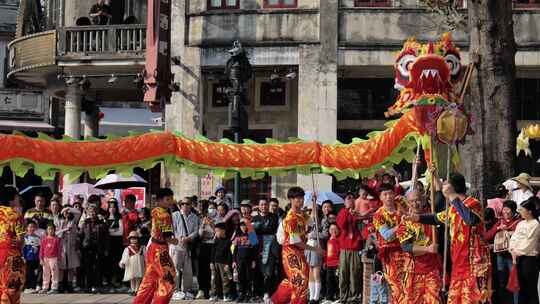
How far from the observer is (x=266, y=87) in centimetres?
2755

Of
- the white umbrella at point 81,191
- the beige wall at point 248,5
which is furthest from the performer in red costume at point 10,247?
the beige wall at point 248,5

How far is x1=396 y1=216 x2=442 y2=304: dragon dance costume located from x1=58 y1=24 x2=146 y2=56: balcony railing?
1566cm

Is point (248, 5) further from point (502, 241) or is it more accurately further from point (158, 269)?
point (158, 269)

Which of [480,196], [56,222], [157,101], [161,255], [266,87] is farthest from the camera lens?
[266,87]

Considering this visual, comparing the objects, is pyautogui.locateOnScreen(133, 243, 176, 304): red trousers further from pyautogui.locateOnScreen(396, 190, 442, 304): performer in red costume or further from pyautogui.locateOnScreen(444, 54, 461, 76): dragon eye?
pyautogui.locateOnScreen(444, 54, 461, 76): dragon eye

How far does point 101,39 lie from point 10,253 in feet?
48.2

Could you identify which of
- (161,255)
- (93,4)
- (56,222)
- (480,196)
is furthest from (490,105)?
(93,4)

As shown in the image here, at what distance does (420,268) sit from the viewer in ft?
36.3

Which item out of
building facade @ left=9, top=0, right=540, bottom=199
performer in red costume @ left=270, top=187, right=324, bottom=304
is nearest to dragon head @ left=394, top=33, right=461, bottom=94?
performer in red costume @ left=270, top=187, right=324, bottom=304

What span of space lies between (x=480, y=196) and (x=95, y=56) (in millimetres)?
13208

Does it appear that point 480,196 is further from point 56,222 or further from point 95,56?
point 95,56

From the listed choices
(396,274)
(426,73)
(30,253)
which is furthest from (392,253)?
(30,253)

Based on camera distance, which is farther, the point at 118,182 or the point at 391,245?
the point at 118,182

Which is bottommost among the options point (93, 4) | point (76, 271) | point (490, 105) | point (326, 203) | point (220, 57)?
point (76, 271)
